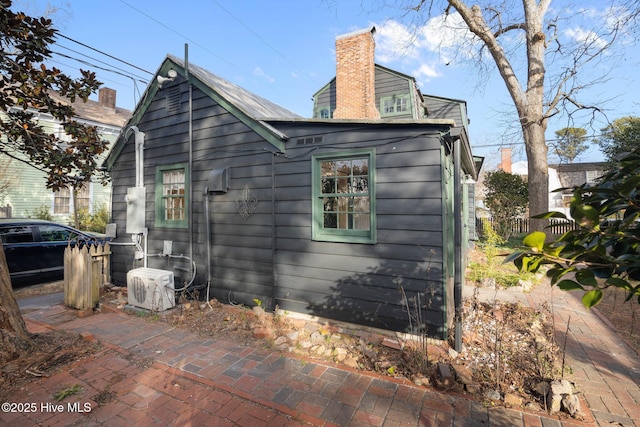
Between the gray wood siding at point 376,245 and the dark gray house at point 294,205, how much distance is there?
2cm

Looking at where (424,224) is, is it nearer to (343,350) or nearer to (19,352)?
(343,350)

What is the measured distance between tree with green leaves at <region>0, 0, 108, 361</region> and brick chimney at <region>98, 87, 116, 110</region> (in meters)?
17.4

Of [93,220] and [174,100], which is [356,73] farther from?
[93,220]

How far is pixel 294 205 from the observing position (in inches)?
211

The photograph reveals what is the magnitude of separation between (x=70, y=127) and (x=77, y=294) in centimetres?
307

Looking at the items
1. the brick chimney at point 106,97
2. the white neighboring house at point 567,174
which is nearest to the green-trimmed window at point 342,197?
the brick chimney at point 106,97

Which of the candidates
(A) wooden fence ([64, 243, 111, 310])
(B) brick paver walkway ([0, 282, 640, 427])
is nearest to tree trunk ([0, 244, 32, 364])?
(B) brick paver walkway ([0, 282, 640, 427])

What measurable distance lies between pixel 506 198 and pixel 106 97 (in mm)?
23580

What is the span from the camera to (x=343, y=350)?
4090 millimetres

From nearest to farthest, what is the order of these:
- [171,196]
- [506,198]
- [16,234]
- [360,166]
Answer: [360,166]
[171,196]
[16,234]
[506,198]

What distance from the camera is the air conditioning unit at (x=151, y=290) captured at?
564 cm

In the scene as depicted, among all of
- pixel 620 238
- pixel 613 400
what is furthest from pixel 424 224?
pixel 620 238

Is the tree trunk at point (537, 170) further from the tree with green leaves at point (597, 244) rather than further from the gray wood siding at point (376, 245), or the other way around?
the tree with green leaves at point (597, 244)

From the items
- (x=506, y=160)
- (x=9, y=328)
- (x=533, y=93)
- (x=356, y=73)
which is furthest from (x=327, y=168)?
(x=506, y=160)
